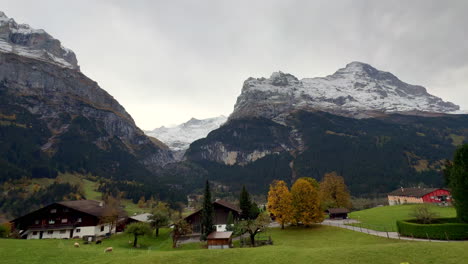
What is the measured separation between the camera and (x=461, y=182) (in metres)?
43.7

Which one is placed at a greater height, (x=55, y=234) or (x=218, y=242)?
(x=55, y=234)

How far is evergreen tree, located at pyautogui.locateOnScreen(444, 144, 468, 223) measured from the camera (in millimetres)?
42713

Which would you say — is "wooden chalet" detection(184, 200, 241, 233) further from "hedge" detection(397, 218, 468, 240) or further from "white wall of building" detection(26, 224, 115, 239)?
"hedge" detection(397, 218, 468, 240)

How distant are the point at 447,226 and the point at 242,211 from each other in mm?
49683

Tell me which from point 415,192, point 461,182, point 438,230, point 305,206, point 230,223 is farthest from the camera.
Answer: point 415,192

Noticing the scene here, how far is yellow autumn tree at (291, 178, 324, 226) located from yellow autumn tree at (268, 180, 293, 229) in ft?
3.96

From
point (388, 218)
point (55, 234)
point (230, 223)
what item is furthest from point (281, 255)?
point (55, 234)

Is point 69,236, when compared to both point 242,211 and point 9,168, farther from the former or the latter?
point 9,168

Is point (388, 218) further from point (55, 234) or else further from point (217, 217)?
point (55, 234)

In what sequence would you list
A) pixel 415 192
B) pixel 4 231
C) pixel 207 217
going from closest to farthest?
1. pixel 4 231
2. pixel 207 217
3. pixel 415 192

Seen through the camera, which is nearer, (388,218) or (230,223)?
(388,218)

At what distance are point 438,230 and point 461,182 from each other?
9260 millimetres

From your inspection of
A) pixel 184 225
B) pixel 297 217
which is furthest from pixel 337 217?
pixel 184 225

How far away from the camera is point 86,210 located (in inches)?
2825
